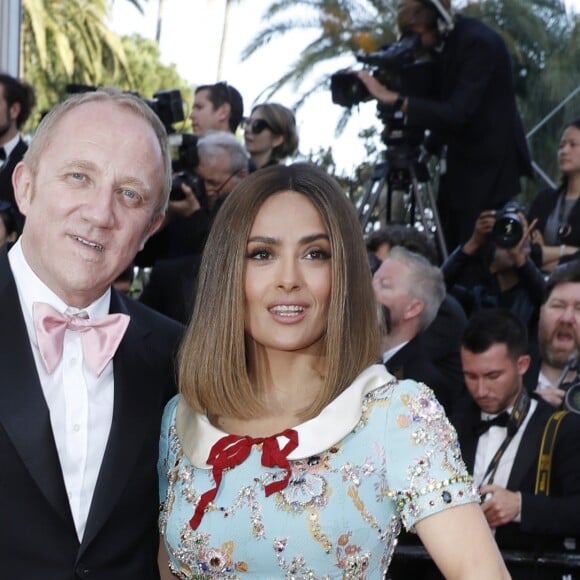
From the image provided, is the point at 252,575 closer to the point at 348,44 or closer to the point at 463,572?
the point at 463,572

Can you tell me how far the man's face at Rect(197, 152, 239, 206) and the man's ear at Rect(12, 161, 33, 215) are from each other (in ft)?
8.54

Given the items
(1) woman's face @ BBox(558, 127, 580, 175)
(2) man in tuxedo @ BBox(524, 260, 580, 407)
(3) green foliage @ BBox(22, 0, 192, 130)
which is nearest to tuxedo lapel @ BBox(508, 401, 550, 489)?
(2) man in tuxedo @ BBox(524, 260, 580, 407)

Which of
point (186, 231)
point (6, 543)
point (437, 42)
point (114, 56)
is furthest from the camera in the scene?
point (114, 56)

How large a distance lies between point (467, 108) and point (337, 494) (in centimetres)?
377

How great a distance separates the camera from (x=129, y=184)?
Result: 254 centimetres

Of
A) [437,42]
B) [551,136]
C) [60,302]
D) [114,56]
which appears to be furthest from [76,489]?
[114,56]

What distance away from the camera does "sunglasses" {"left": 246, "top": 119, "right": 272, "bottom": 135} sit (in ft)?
19.2

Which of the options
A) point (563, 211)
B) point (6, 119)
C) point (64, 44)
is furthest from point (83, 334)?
point (64, 44)

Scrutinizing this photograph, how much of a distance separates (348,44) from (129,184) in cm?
836

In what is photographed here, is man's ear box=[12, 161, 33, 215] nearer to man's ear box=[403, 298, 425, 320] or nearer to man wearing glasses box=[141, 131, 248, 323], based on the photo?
man wearing glasses box=[141, 131, 248, 323]

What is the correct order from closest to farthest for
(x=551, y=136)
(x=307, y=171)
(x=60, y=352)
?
(x=60, y=352) → (x=307, y=171) → (x=551, y=136)

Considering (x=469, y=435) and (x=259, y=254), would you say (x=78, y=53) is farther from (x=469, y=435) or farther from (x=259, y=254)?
(x=259, y=254)

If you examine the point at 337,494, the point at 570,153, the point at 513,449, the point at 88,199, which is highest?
the point at 570,153

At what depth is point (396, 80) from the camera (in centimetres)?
609
